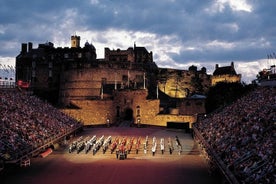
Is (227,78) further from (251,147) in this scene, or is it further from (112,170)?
(251,147)

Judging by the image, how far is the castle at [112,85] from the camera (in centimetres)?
Result: 4712

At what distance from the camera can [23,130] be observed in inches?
915

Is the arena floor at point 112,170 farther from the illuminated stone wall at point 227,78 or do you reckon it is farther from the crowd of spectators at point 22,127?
the illuminated stone wall at point 227,78

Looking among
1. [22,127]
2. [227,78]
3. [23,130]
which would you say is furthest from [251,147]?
[227,78]

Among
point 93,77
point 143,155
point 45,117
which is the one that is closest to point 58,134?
point 45,117

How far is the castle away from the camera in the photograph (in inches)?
1855

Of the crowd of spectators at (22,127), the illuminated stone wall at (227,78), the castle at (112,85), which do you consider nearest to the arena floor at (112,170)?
the crowd of spectators at (22,127)

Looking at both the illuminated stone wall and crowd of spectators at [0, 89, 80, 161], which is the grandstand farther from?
the illuminated stone wall

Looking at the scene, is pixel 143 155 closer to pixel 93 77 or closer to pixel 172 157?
pixel 172 157

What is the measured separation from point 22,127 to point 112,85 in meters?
36.1

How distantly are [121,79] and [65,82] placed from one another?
11.9 metres

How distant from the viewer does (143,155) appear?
24.2 meters

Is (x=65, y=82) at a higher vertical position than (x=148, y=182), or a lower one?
higher

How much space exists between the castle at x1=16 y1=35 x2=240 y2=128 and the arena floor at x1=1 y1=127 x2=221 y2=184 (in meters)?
20.3
